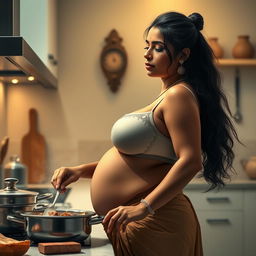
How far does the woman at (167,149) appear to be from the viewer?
77.4 inches

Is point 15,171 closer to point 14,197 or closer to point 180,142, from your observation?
point 14,197

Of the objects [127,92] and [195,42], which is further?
[127,92]

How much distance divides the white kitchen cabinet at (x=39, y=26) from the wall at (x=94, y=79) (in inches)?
23.4

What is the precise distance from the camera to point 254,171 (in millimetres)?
4473

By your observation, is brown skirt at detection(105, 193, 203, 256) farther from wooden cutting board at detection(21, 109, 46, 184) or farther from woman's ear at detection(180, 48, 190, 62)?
wooden cutting board at detection(21, 109, 46, 184)

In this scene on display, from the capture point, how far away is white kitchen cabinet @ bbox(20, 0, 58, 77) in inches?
135

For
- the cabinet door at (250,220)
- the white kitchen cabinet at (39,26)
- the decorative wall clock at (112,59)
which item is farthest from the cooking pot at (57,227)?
the decorative wall clock at (112,59)

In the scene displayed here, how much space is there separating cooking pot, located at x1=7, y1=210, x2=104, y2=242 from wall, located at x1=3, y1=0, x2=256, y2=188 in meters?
2.73

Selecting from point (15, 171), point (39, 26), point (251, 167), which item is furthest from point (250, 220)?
point (39, 26)

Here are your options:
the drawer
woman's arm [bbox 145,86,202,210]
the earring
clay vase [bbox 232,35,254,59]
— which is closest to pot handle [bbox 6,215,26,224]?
woman's arm [bbox 145,86,202,210]

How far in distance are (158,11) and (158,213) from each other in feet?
9.29

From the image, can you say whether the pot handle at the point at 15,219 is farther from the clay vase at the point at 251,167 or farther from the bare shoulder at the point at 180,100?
the clay vase at the point at 251,167

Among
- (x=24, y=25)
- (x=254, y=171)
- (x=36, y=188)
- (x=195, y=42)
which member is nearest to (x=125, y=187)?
(x=195, y=42)

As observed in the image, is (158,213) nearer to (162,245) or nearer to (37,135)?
(162,245)
